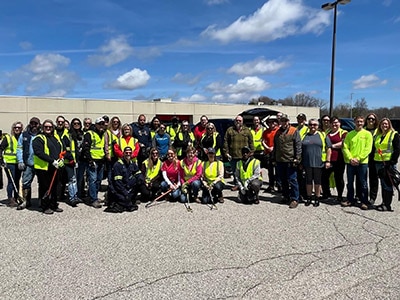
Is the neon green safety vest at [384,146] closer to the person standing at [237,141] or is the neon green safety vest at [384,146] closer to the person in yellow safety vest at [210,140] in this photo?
the person standing at [237,141]

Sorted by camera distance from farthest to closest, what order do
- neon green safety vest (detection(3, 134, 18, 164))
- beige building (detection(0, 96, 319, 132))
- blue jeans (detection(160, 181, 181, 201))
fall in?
beige building (detection(0, 96, 319, 132)) < blue jeans (detection(160, 181, 181, 201)) < neon green safety vest (detection(3, 134, 18, 164))

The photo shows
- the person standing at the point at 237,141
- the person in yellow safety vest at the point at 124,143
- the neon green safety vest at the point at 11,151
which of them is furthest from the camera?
the person standing at the point at 237,141

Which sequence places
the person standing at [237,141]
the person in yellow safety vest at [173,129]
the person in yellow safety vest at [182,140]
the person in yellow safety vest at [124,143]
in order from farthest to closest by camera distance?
the person in yellow safety vest at [173,129] → the person in yellow safety vest at [182,140] → the person standing at [237,141] → the person in yellow safety vest at [124,143]

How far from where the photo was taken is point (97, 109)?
1202 inches

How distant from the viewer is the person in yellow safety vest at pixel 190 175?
7.46 metres

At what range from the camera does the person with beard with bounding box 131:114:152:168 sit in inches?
332

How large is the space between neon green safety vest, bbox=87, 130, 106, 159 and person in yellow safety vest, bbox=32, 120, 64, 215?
66cm

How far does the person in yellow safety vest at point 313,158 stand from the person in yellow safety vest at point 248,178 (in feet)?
3.23

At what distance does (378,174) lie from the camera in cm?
662

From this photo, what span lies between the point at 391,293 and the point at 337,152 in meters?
4.16

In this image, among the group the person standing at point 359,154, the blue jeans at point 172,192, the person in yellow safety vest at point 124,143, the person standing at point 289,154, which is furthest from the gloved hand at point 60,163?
the person standing at point 359,154

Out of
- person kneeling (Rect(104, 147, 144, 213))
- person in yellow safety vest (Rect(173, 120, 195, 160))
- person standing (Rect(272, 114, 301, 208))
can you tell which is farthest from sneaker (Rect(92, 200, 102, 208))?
person standing (Rect(272, 114, 301, 208))

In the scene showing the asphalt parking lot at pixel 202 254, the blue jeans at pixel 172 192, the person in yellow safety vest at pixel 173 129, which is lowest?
the asphalt parking lot at pixel 202 254

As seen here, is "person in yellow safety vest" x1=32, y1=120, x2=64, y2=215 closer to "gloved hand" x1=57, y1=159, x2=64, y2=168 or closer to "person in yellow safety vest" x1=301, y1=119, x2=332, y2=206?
"gloved hand" x1=57, y1=159, x2=64, y2=168
